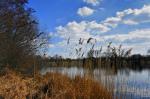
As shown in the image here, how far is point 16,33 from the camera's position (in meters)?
19.6

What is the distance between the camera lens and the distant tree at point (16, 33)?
695 inches

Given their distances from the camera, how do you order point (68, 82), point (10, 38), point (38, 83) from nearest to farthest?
point (68, 82)
point (38, 83)
point (10, 38)

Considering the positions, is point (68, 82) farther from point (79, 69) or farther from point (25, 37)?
point (25, 37)

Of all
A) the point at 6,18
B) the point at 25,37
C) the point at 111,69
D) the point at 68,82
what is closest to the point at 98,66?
the point at 111,69

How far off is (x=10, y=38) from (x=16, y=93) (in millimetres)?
9865

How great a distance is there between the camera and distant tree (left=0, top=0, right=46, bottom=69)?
57.9ft

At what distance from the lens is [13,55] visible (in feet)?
61.9

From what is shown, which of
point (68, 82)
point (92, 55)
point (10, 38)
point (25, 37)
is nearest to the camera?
point (92, 55)

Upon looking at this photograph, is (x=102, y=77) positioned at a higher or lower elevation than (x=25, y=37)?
lower

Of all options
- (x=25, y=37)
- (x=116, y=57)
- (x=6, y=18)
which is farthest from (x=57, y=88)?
(x=25, y=37)

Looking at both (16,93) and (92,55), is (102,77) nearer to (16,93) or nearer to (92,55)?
(92,55)

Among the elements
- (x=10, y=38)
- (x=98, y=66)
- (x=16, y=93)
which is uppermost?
(x=10, y=38)

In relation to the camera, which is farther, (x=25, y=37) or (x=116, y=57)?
(x=25, y=37)

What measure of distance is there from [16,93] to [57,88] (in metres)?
1.34
